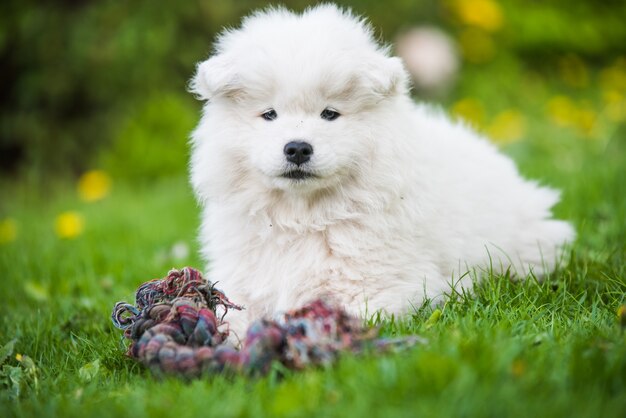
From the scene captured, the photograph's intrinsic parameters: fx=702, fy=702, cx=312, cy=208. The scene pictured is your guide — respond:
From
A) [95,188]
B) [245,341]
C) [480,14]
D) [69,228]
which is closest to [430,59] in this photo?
[480,14]

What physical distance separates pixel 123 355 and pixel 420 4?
25.9ft

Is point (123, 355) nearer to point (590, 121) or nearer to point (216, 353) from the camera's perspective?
point (216, 353)

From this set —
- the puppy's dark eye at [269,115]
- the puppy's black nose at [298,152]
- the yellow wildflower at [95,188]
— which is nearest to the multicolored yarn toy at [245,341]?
the puppy's black nose at [298,152]

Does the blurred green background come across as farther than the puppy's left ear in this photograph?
Yes

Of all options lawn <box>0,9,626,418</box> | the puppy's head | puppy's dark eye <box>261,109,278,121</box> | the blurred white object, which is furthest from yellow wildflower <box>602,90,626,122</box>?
puppy's dark eye <box>261,109,278,121</box>

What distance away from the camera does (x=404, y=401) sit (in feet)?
6.12

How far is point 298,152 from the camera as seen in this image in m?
2.69

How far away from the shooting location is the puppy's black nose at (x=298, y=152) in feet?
8.83

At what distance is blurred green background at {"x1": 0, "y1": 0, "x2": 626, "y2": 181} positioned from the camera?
734 cm

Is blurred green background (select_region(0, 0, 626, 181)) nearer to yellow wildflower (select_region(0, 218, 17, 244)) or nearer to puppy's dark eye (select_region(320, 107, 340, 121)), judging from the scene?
yellow wildflower (select_region(0, 218, 17, 244))

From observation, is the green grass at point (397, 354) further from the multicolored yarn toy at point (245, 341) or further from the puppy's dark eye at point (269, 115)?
the puppy's dark eye at point (269, 115)

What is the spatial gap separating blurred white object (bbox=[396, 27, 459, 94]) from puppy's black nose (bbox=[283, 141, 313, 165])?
19.5 feet

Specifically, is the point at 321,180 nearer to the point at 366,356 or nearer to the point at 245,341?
the point at 245,341

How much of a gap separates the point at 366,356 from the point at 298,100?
1120 mm
